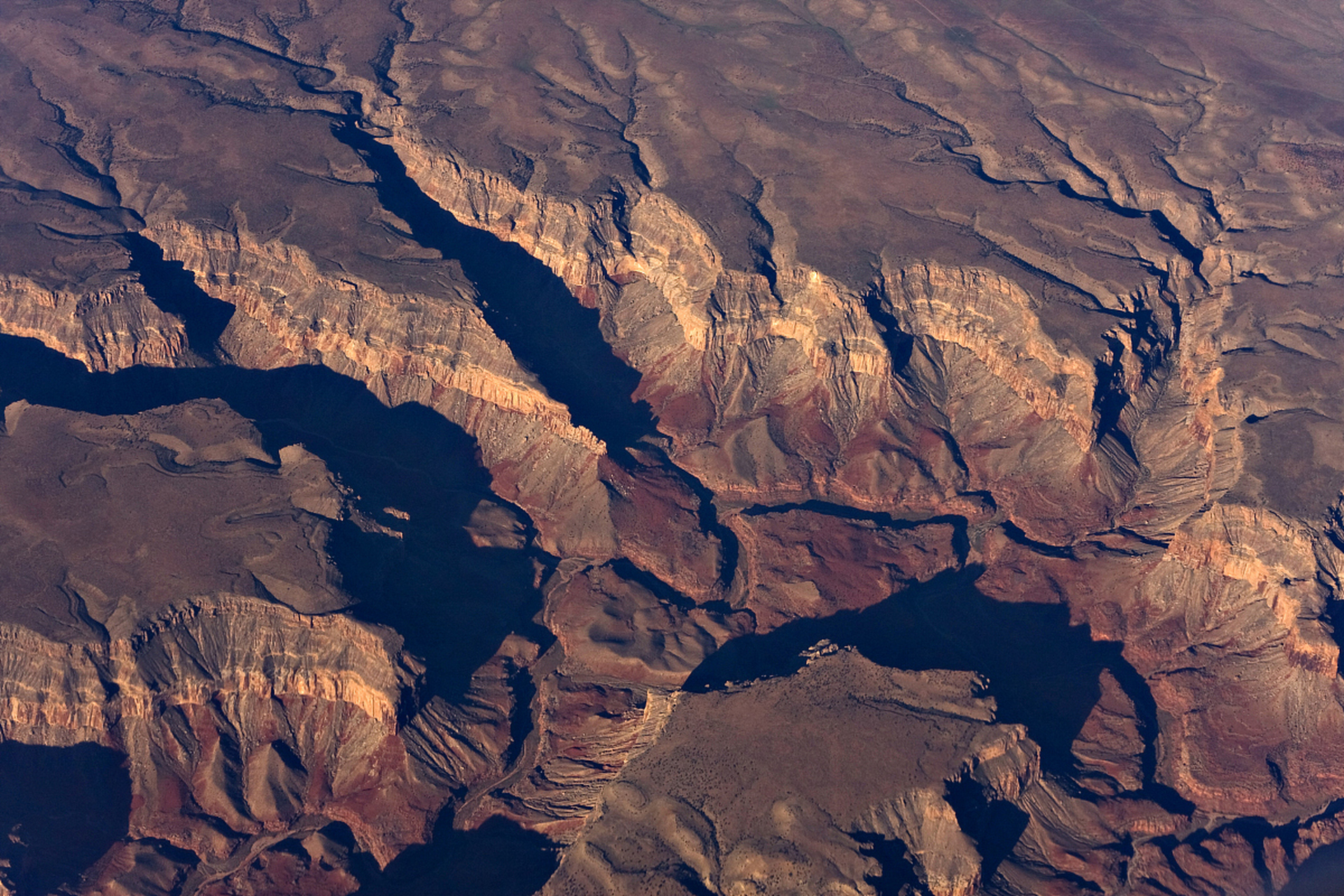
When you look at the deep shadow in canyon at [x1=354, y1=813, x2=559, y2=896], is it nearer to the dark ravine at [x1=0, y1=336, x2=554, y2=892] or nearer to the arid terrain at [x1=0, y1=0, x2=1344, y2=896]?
the dark ravine at [x1=0, y1=336, x2=554, y2=892]

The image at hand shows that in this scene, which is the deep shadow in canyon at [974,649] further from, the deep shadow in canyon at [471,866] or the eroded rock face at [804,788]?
the deep shadow in canyon at [471,866]

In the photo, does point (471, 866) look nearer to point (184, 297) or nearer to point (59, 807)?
point (59, 807)

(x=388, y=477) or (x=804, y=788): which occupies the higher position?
(x=804, y=788)

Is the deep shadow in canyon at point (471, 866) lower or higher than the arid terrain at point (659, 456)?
lower

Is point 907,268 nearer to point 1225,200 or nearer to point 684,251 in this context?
point 684,251

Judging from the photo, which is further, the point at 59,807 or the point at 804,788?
the point at 59,807

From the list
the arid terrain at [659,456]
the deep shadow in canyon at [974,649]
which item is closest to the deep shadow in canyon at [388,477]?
the arid terrain at [659,456]

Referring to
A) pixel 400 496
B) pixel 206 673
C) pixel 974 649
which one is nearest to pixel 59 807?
pixel 206 673
